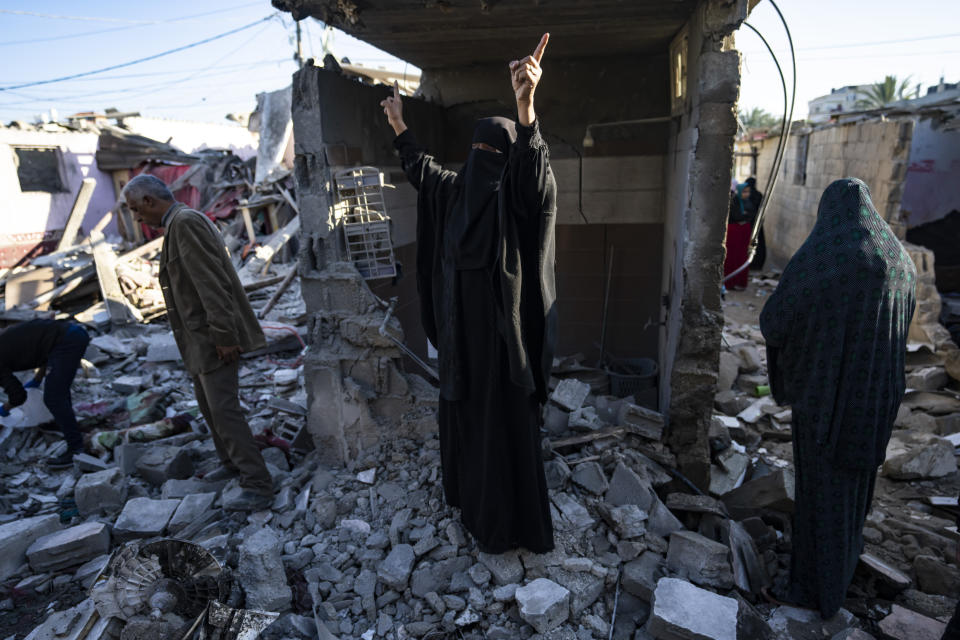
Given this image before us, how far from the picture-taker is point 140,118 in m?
16.9

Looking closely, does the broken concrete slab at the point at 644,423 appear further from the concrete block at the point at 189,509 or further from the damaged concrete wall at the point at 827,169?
the damaged concrete wall at the point at 827,169

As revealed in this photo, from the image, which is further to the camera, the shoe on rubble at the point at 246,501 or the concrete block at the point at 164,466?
the concrete block at the point at 164,466

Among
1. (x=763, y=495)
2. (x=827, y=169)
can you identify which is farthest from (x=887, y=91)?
(x=763, y=495)

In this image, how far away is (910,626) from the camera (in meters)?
2.42

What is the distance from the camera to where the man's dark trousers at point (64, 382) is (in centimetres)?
420

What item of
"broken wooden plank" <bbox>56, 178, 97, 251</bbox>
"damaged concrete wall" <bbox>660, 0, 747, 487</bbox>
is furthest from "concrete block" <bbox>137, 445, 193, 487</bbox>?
"broken wooden plank" <bbox>56, 178, 97, 251</bbox>

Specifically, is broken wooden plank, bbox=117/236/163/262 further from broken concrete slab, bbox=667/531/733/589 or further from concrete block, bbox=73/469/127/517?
broken concrete slab, bbox=667/531/733/589

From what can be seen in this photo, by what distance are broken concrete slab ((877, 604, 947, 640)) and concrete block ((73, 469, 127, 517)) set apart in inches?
169

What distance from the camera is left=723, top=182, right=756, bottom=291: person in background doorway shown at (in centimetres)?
891

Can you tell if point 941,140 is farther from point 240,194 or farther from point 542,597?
point 240,194

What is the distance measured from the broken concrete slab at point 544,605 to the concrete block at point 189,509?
2.05m

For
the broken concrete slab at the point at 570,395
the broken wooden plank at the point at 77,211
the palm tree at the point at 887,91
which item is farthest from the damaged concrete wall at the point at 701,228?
the palm tree at the point at 887,91

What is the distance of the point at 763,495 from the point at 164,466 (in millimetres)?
3934

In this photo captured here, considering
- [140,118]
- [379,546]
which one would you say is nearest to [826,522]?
[379,546]
